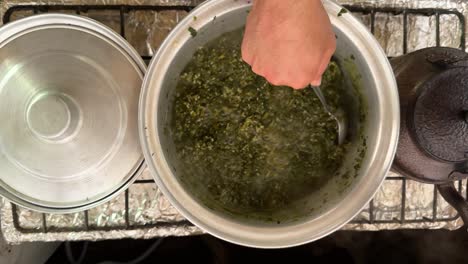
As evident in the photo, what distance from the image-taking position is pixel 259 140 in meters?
0.80

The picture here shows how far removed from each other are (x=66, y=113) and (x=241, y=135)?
28 cm

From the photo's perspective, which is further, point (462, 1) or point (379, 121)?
point (462, 1)

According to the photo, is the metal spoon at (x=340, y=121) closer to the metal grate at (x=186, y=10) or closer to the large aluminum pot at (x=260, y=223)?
the large aluminum pot at (x=260, y=223)

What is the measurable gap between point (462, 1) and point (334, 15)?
385mm

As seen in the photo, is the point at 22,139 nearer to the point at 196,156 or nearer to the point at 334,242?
the point at 196,156

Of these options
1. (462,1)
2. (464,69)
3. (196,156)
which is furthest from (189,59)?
(462,1)

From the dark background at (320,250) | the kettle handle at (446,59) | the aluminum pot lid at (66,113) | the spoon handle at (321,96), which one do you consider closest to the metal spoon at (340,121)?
the spoon handle at (321,96)

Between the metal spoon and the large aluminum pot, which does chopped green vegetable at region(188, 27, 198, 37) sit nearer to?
the large aluminum pot

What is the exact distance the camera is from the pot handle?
Answer: 77 centimetres

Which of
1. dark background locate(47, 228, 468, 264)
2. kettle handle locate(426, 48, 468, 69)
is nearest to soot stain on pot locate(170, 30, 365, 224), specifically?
kettle handle locate(426, 48, 468, 69)

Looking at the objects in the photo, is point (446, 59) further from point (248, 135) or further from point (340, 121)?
point (248, 135)

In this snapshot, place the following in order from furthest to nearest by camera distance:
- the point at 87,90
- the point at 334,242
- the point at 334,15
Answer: the point at 334,242 < the point at 87,90 < the point at 334,15

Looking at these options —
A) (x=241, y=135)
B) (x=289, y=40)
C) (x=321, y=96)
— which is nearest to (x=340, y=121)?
(x=321, y=96)

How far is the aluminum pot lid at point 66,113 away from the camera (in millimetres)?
779
